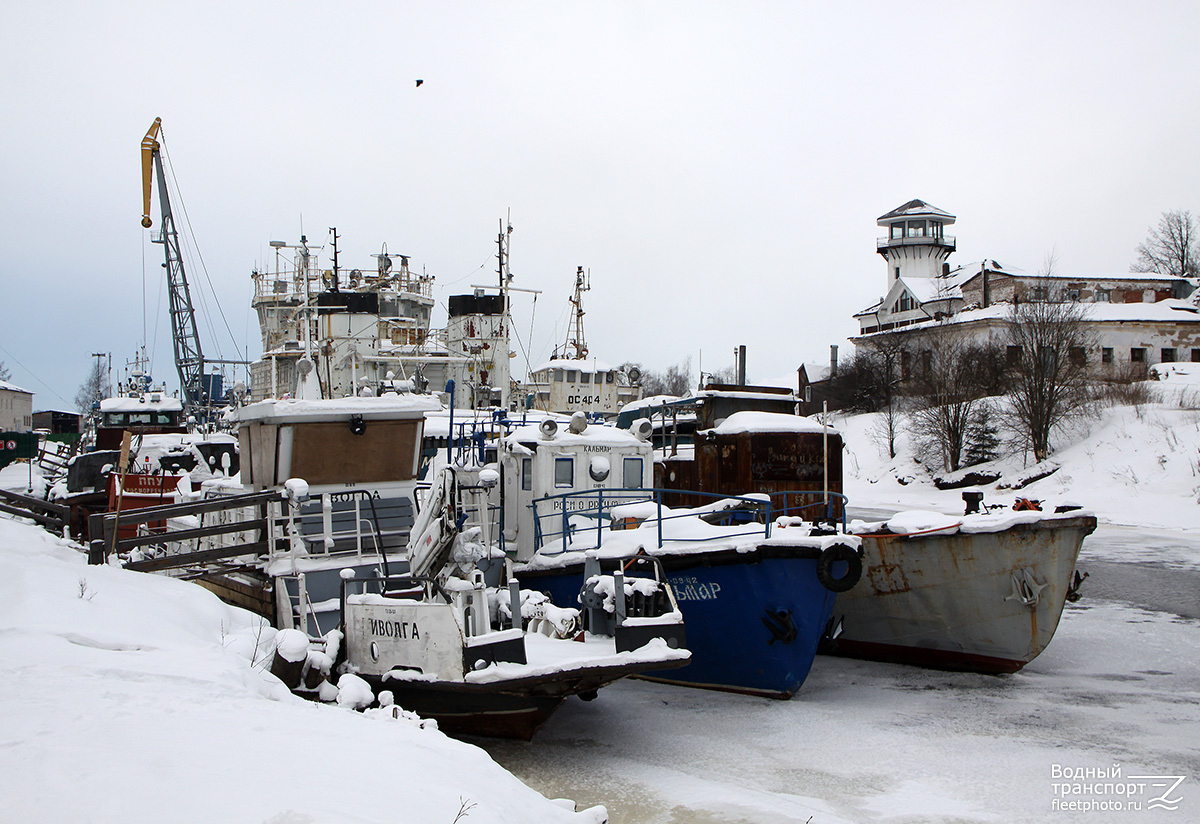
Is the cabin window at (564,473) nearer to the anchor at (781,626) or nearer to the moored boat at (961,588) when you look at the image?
the moored boat at (961,588)

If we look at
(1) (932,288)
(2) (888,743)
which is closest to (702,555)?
(2) (888,743)

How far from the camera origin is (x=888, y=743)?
1000 centimetres

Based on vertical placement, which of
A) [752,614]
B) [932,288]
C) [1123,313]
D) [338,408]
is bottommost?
[752,614]

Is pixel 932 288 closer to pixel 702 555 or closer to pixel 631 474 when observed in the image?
pixel 631 474

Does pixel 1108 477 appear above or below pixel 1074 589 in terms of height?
above

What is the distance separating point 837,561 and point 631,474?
402cm

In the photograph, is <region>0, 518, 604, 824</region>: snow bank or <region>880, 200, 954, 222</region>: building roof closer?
<region>0, 518, 604, 824</region>: snow bank

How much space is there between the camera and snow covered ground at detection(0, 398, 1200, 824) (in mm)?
4395

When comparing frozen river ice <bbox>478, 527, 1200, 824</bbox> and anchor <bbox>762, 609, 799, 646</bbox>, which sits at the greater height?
anchor <bbox>762, 609, 799, 646</bbox>

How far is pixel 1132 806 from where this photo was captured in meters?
8.22

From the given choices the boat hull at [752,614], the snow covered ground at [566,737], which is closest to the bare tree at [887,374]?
the snow covered ground at [566,737]

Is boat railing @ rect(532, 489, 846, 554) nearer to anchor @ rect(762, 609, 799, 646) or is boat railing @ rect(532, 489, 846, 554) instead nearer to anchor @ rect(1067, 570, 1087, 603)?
anchor @ rect(762, 609, 799, 646)

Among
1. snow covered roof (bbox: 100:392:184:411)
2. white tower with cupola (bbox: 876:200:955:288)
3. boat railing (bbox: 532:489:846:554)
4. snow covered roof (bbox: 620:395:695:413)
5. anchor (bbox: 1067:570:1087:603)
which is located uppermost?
white tower with cupola (bbox: 876:200:955:288)

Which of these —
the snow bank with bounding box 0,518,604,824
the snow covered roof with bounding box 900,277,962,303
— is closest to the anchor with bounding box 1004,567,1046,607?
the snow bank with bounding box 0,518,604,824
